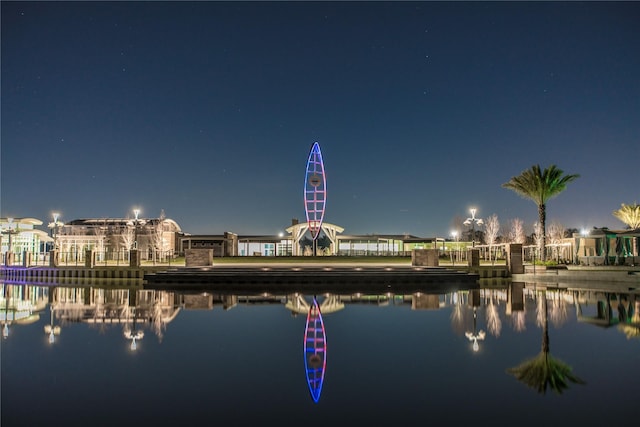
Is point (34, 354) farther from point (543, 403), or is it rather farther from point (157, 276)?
point (157, 276)

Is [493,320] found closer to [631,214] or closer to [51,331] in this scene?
[51,331]

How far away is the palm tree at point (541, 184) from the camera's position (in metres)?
40.6

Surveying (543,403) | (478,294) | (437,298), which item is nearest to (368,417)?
(543,403)

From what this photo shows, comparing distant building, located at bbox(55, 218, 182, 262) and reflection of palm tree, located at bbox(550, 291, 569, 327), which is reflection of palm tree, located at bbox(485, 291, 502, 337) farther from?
distant building, located at bbox(55, 218, 182, 262)

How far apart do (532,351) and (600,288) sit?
17.6 m

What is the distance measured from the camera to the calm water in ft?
23.9

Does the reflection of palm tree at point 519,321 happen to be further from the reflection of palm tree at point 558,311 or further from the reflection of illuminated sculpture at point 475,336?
the reflection of illuminated sculpture at point 475,336

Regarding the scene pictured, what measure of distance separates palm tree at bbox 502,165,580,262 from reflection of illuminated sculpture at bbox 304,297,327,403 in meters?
29.9

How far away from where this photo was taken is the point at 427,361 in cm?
1030

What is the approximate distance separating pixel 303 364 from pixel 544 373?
14.4 ft

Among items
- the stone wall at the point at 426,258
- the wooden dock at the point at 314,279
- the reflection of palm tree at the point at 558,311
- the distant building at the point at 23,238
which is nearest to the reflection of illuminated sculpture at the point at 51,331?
the wooden dock at the point at 314,279

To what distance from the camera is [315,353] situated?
11.2m

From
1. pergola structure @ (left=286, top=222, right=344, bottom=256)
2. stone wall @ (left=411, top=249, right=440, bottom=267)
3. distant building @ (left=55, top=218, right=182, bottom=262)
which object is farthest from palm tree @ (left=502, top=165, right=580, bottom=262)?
distant building @ (left=55, top=218, right=182, bottom=262)

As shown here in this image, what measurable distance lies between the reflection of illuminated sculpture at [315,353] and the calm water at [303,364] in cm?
15
